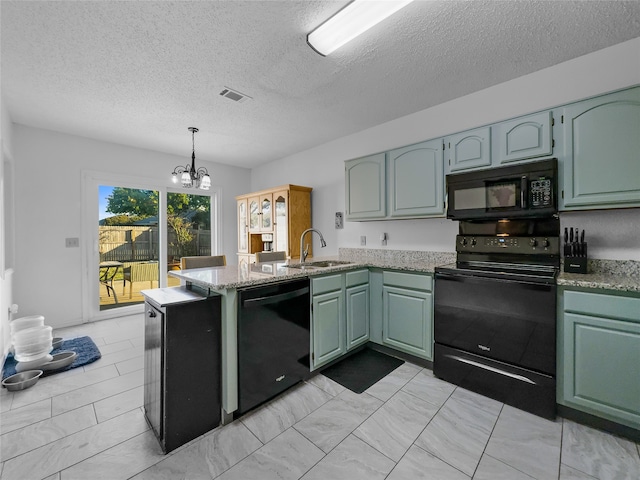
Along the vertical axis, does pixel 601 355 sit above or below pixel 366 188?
below

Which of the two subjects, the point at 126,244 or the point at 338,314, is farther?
the point at 126,244

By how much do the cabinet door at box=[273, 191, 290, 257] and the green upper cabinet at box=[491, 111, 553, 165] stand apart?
2585mm

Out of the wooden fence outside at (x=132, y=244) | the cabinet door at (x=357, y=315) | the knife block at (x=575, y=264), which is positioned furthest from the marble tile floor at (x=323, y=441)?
the wooden fence outside at (x=132, y=244)

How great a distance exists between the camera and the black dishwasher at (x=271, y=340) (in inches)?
70.5

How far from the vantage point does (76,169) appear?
3.67 m

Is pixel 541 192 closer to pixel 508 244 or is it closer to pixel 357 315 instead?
pixel 508 244

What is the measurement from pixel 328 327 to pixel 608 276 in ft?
6.52

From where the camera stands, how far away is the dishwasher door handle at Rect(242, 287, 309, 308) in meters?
1.80

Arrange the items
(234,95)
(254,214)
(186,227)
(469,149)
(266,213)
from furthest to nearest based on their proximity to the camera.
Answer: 1. (186,227)
2. (254,214)
3. (266,213)
4. (234,95)
5. (469,149)

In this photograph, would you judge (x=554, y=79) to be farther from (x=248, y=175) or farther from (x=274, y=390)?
(x=248, y=175)

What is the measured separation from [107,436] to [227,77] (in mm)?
2654

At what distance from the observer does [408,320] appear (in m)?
2.47

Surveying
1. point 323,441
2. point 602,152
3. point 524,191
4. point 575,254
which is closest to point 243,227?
point 323,441

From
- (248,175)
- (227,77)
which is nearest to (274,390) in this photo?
(227,77)
